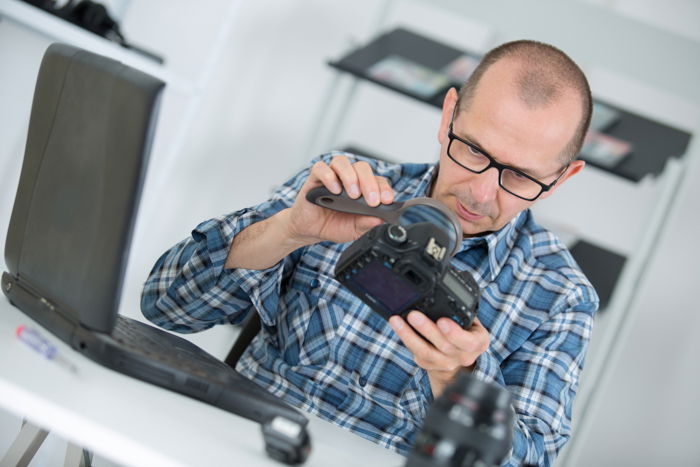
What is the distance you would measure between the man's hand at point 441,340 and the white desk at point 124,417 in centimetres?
15

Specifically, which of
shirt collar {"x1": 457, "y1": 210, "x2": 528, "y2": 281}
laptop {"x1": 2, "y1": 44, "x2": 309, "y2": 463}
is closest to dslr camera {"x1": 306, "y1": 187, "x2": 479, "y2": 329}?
laptop {"x1": 2, "y1": 44, "x2": 309, "y2": 463}

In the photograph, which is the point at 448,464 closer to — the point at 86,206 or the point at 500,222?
the point at 86,206

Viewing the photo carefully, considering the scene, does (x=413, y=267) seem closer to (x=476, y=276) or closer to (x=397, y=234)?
(x=397, y=234)

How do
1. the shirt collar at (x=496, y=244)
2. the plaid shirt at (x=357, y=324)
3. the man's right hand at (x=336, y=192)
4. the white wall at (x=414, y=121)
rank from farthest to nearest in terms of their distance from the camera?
the white wall at (x=414, y=121)
the shirt collar at (x=496, y=244)
the plaid shirt at (x=357, y=324)
the man's right hand at (x=336, y=192)

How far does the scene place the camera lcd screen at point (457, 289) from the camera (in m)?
0.98

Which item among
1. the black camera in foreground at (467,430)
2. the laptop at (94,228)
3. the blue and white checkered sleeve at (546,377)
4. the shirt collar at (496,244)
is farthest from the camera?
the shirt collar at (496,244)

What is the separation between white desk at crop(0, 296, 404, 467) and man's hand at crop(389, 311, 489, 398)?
151 millimetres

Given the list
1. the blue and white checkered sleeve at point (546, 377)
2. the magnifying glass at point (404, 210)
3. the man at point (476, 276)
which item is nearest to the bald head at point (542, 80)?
the man at point (476, 276)

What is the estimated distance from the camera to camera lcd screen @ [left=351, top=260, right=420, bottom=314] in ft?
3.21

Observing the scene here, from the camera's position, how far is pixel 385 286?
3.27ft

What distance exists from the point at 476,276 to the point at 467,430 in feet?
2.74

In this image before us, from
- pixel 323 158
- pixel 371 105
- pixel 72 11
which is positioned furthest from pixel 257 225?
pixel 371 105

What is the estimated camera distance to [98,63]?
878 millimetres

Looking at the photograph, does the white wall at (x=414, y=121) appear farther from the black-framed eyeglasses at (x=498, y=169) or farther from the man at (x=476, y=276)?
the black-framed eyeglasses at (x=498, y=169)
